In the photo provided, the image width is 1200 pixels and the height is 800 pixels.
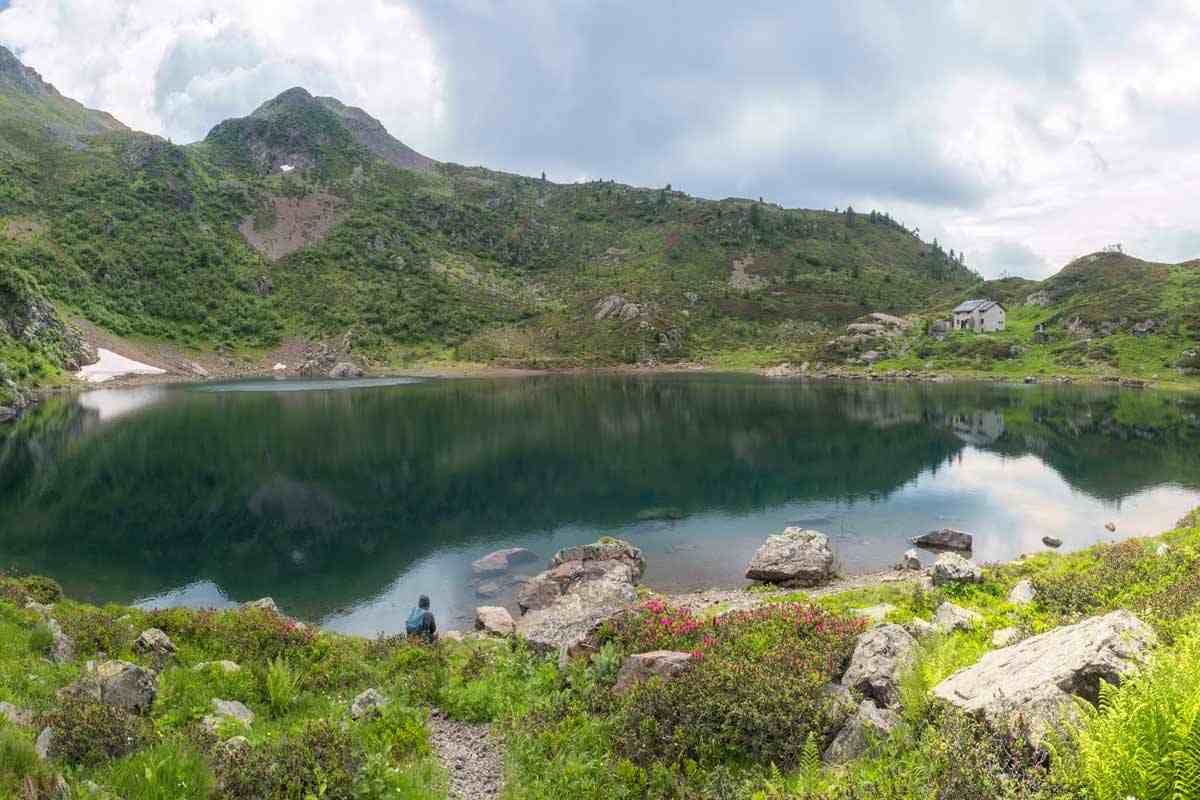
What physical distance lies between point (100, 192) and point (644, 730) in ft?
832

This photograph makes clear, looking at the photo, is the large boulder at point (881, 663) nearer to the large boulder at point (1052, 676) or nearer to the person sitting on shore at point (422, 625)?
A: the large boulder at point (1052, 676)

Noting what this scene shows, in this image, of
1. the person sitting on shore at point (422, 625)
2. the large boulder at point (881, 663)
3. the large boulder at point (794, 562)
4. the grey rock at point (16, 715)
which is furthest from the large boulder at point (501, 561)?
the large boulder at point (881, 663)

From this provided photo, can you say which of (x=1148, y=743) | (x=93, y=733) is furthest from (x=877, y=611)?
(x=93, y=733)

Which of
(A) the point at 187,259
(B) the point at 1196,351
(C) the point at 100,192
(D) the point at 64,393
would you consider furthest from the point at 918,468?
(C) the point at 100,192

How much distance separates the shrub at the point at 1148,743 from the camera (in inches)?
217

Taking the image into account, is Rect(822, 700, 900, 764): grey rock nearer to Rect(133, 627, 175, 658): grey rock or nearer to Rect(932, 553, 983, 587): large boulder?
Rect(133, 627, 175, 658): grey rock

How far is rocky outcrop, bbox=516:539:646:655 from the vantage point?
58.8ft

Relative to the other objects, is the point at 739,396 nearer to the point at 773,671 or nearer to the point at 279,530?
the point at 279,530

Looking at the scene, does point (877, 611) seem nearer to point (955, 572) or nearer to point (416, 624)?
point (955, 572)

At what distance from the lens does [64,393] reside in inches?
4119

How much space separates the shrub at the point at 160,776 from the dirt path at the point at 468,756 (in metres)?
3.66

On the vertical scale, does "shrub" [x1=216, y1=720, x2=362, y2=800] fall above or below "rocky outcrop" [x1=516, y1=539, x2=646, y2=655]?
above

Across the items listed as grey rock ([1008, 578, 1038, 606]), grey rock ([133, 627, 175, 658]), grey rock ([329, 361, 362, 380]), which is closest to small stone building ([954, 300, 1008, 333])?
grey rock ([329, 361, 362, 380])

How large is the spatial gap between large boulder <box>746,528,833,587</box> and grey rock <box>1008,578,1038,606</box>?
8.94 meters
